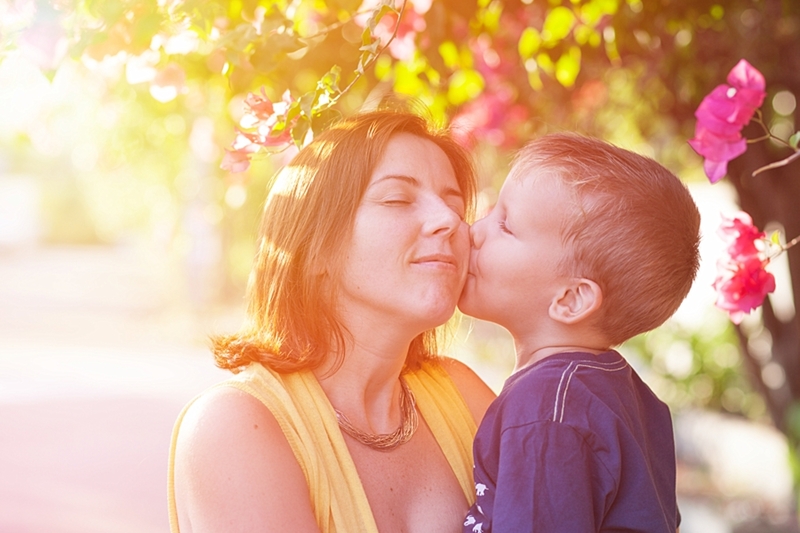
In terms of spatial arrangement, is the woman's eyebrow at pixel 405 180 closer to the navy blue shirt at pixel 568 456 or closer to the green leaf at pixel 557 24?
the navy blue shirt at pixel 568 456

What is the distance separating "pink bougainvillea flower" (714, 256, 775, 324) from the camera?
2.04 m

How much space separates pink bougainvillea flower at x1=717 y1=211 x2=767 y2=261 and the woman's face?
68cm

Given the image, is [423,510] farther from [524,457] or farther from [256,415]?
[256,415]

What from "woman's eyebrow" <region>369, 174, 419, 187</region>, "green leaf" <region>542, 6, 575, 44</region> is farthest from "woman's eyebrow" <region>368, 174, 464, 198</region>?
"green leaf" <region>542, 6, 575, 44</region>

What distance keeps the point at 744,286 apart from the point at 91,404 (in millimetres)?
7634

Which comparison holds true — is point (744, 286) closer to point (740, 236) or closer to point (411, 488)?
point (740, 236)

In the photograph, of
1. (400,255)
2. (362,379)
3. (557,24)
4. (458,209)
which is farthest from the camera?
Result: (557,24)

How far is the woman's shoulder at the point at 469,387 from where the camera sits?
7.30ft

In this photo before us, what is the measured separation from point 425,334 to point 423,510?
21.7 inches

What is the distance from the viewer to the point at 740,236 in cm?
207

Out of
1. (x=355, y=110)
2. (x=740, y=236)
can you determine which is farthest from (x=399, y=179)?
(x=355, y=110)

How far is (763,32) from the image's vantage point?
11.9ft

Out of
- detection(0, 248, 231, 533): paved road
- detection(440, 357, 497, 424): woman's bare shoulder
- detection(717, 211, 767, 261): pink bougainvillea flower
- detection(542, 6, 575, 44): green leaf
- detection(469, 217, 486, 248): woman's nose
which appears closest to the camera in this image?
detection(469, 217, 486, 248): woman's nose

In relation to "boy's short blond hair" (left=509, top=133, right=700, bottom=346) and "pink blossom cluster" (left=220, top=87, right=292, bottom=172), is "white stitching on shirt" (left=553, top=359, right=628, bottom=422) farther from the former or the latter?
"pink blossom cluster" (left=220, top=87, right=292, bottom=172)
